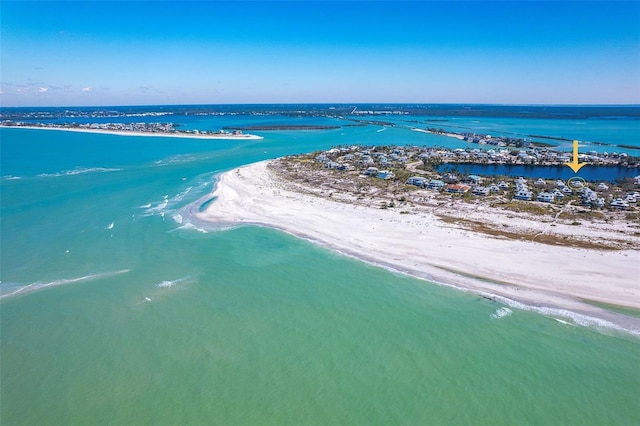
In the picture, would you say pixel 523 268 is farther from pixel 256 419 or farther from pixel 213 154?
pixel 213 154

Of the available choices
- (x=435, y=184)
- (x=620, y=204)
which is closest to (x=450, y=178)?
(x=435, y=184)

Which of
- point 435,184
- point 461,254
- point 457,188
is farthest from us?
point 435,184

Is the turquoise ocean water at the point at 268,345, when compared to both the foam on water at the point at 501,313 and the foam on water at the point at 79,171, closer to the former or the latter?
the foam on water at the point at 501,313

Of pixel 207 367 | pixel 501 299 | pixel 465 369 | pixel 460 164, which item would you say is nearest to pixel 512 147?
pixel 460 164

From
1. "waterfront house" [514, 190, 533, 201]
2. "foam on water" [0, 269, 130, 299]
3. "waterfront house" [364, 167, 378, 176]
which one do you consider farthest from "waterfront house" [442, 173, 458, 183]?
"foam on water" [0, 269, 130, 299]

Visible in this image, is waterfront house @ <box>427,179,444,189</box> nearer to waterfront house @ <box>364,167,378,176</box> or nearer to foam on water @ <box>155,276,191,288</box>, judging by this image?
waterfront house @ <box>364,167,378,176</box>

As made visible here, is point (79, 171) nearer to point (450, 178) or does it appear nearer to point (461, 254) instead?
point (450, 178)

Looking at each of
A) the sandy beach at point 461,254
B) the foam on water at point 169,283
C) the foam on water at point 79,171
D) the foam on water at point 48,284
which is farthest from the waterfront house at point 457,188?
the foam on water at point 79,171
